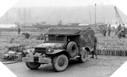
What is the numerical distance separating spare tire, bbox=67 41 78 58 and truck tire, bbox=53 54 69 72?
0.34m

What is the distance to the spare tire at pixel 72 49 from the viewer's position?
7.39 metres

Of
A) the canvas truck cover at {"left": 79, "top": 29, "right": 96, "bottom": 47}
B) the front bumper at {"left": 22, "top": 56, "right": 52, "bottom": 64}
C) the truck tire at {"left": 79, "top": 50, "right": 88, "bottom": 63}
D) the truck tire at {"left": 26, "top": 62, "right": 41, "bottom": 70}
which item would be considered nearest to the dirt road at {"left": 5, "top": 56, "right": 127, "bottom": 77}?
the truck tire at {"left": 26, "top": 62, "right": 41, "bottom": 70}

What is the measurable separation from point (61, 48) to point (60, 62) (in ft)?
1.99

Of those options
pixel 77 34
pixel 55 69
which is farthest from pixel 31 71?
pixel 77 34

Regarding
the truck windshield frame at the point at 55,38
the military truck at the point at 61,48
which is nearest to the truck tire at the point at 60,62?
the military truck at the point at 61,48

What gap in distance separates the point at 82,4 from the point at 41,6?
2121mm

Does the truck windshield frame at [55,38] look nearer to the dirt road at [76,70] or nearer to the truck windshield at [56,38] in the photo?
the truck windshield at [56,38]

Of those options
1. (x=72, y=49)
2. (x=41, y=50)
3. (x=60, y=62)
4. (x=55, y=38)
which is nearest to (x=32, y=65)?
(x=41, y=50)

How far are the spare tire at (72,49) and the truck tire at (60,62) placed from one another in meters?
0.34

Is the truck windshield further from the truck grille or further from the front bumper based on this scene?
the front bumper

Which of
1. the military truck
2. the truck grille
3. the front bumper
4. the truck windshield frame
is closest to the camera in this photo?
the front bumper

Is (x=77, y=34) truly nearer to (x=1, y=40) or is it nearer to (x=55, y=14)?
(x=55, y=14)

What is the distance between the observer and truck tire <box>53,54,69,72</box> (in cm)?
681

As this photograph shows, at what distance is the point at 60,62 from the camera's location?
7.00 metres
